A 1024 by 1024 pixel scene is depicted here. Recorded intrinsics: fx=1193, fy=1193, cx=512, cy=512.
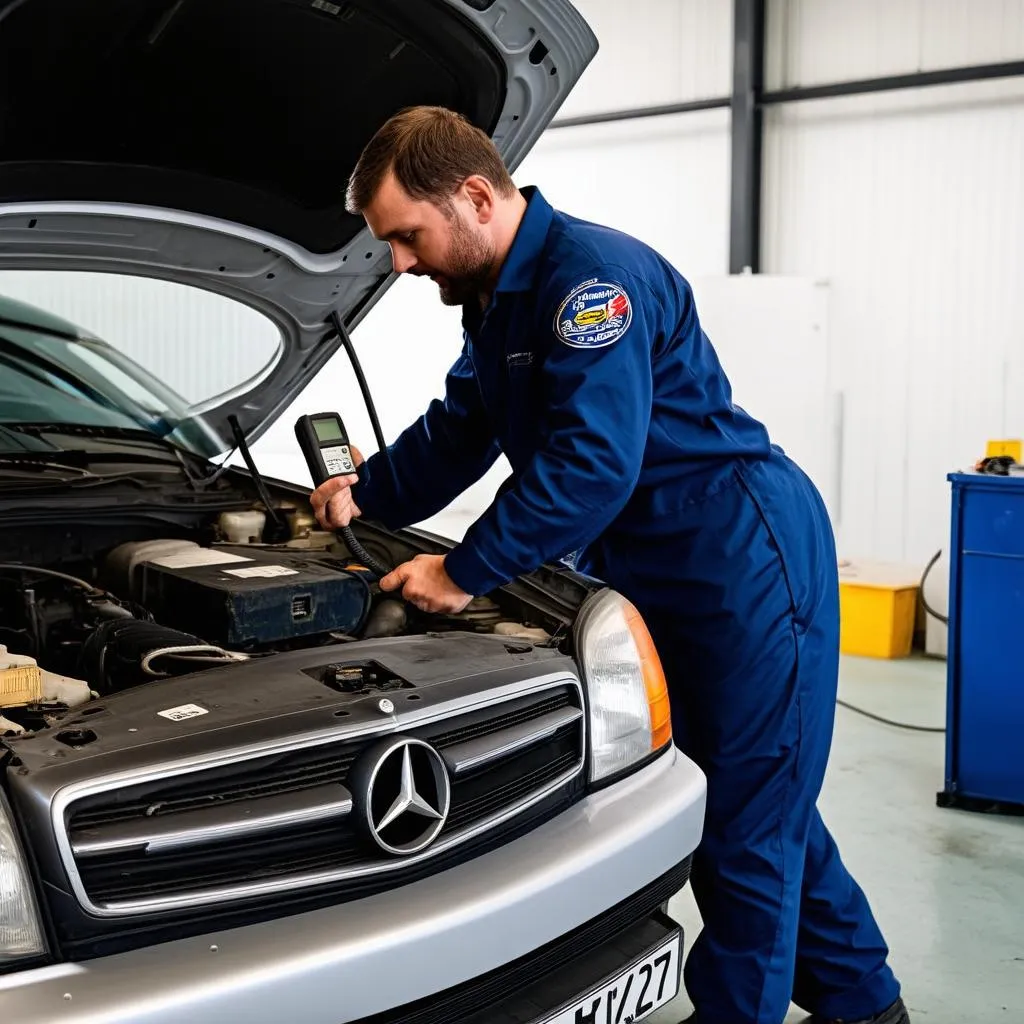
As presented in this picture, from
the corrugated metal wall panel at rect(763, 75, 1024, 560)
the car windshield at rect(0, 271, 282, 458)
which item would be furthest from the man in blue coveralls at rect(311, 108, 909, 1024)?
the corrugated metal wall panel at rect(763, 75, 1024, 560)

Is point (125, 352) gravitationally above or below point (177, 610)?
above

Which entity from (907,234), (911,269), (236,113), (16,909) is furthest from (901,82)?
(16,909)

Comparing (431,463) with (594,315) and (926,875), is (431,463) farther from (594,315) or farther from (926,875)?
(926,875)

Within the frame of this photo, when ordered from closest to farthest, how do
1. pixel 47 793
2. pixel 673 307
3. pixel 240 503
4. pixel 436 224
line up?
pixel 47 793
pixel 436 224
pixel 673 307
pixel 240 503

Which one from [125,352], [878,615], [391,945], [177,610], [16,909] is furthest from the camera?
[878,615]

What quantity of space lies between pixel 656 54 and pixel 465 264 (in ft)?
19.1

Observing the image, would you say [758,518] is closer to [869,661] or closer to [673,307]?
[673,307]

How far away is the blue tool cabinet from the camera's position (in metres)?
3.14

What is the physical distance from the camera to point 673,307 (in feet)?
5.84

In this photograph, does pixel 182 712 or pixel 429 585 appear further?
pixel 429 585

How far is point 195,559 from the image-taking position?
195 centimetres

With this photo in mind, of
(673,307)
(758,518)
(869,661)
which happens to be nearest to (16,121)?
(673,307)

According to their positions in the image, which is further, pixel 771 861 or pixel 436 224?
pixel 771 861

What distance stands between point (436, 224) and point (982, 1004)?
1.70 meters
